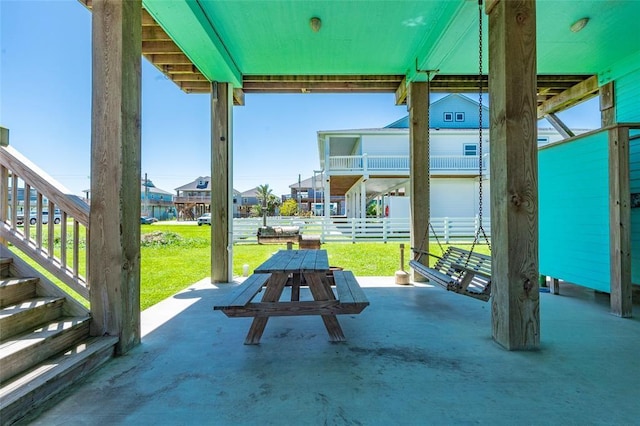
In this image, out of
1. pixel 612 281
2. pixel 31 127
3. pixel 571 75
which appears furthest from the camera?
pixel 571 75

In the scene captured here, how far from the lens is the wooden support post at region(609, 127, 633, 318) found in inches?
127

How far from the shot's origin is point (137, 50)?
2594 millimetres

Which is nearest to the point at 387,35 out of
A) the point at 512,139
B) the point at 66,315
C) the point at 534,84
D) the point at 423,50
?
the point at 423,50

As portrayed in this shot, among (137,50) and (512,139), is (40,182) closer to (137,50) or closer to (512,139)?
(137,50)

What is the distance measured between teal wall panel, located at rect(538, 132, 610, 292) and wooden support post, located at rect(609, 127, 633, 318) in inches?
5.5

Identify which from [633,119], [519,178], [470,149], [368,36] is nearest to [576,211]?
[633,119]

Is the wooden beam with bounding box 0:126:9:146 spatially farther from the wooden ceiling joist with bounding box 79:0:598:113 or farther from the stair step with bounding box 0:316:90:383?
the wooden ceiling joist with bounding box 79:0:598:113

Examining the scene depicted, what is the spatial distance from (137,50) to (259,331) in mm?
2630

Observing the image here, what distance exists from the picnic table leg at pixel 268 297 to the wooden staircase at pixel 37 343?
3.41ft

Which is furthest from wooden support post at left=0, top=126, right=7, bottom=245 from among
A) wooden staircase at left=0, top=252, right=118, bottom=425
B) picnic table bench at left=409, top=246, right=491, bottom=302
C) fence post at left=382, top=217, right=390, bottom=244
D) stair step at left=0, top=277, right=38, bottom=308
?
fence post at left=382, top=217, right=390, bottom=244

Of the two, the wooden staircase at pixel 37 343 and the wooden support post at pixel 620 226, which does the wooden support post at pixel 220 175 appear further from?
the wooden support post at pixel 620 226

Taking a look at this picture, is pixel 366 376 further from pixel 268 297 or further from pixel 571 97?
pixel 571 97

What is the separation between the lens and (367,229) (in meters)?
12.6

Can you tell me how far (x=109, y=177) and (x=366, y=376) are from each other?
2.43m
